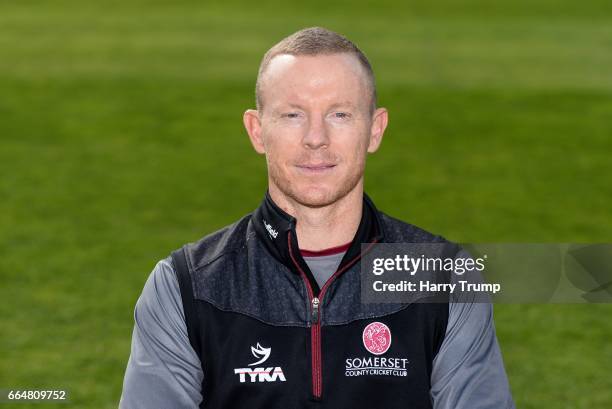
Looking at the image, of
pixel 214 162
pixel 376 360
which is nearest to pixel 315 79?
pixel 376 360

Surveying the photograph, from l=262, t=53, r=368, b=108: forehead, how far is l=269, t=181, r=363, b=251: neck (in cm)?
26

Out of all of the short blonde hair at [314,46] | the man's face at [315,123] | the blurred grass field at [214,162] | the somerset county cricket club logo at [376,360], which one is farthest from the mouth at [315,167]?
the blurred grass field at [214,162]

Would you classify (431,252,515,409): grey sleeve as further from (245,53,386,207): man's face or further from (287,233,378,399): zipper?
(245,53,386,207): man's face

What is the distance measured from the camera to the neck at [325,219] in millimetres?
3033

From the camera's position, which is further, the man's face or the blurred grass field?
the blurred grass field

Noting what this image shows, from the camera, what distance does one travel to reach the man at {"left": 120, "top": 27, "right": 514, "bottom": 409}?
2.91 meters

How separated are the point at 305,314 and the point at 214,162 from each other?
370 inches

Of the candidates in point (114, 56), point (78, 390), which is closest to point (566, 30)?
point (114, 56)

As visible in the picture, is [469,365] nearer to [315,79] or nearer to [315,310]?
[315,310]

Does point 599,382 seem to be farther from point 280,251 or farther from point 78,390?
point 280,251

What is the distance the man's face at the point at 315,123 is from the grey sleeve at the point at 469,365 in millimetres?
453

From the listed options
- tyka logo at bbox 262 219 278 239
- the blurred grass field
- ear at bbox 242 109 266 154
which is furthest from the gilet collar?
the blurred grass field

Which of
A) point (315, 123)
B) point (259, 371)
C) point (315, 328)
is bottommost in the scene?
point (259, 371)

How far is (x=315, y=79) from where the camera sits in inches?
114
